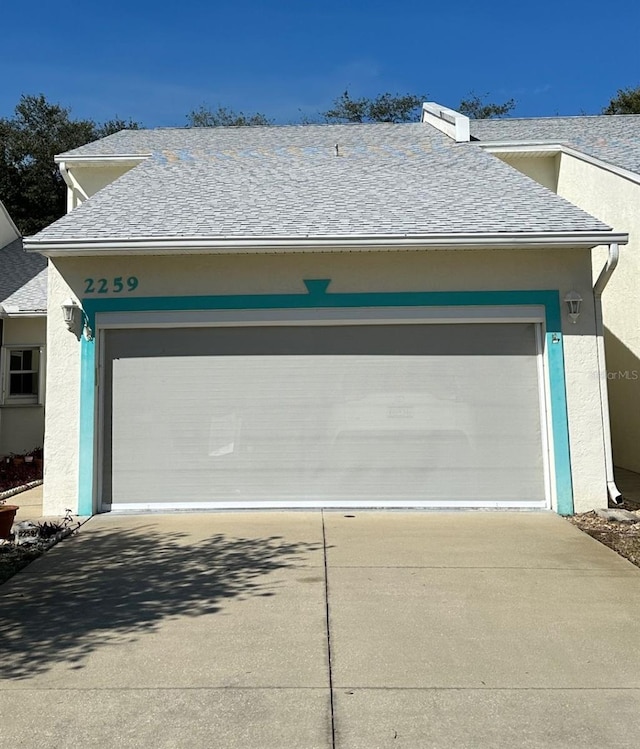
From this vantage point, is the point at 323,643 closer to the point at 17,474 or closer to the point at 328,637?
the point at 328,637

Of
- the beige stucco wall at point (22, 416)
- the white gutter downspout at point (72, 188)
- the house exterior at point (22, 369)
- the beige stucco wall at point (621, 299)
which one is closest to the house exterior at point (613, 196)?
the beige stucco wall at point (621, 299)

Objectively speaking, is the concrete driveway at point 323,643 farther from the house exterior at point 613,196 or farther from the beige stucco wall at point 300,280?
the house exterior at point 613,196

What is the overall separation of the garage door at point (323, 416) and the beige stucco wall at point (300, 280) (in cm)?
51

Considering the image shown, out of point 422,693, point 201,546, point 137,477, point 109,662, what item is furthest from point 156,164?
point 422,693

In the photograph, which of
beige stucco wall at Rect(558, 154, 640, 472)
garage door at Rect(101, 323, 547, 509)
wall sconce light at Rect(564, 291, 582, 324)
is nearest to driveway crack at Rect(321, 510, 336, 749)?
garage door at Rect(101, 323, 547, 509)

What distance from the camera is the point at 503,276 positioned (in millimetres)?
8500

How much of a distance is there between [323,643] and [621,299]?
9536 mm

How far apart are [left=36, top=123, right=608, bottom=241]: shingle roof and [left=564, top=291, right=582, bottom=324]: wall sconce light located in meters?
0.88

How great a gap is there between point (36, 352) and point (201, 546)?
8489 millimetres

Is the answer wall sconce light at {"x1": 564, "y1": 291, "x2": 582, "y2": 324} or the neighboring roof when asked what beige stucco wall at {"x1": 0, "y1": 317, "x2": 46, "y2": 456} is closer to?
wall sconce light at {"x1": 564, "y1": 291, "x2": 582, "y2": 324}

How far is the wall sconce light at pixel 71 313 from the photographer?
8352 millimetres

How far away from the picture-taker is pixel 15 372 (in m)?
13.3

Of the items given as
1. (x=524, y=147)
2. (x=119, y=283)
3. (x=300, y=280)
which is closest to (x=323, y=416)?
(x=300, y=280)

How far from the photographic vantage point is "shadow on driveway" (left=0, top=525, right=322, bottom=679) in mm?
4332
